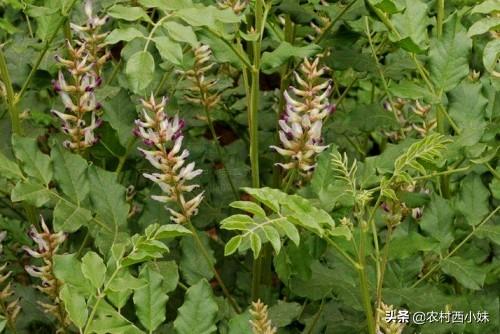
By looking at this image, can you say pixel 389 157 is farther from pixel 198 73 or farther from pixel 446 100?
pixel 198 73

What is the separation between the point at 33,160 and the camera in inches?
49.9

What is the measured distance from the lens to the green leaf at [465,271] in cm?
128

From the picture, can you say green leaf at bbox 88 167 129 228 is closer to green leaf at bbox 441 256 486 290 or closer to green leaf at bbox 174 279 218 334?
green leaf at bbox 174 279 218 334

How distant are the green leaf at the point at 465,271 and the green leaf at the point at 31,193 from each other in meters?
0.55

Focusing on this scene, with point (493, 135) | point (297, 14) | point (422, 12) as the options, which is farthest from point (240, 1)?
point (493, 135)

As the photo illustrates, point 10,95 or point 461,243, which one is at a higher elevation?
point 10,95

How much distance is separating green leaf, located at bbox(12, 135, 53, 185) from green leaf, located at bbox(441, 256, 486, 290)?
55 cm

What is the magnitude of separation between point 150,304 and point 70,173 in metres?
0.26

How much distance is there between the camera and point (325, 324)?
1.39 metres

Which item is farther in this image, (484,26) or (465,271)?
(465,271)

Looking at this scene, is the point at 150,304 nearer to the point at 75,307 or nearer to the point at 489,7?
the point at 75,307

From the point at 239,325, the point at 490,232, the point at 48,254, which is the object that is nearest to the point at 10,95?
the point at 48,254

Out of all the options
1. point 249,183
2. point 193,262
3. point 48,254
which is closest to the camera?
point 48,254

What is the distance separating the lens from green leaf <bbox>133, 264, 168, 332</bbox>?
1092 millimetres
